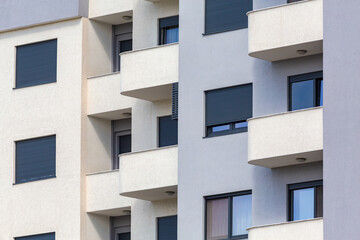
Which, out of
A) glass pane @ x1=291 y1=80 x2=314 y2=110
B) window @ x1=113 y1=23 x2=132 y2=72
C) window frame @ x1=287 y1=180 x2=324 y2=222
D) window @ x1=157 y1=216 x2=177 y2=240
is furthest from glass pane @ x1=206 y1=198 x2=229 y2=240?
window @ x1=113 y1=23 x2=132 y2=72

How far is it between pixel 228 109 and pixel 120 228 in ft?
22.4

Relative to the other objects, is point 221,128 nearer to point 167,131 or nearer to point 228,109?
point 228,109

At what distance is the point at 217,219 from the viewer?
4947 centimetres

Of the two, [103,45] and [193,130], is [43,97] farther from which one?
[193,130]

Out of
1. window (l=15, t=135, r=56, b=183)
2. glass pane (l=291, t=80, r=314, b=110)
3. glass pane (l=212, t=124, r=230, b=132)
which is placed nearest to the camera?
glass pane (l=291, t=80, r=314, b=110)

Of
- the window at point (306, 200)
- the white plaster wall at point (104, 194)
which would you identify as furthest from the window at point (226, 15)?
the white plaster wall at point (104, 194)

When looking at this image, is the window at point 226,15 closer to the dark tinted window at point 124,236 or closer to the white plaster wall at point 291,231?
the white plaster wall at point 291,231

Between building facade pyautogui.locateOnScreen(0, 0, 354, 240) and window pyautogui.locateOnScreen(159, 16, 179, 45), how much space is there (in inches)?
1.9

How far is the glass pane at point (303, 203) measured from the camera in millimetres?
47906

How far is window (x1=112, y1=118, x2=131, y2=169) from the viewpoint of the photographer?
54.9m

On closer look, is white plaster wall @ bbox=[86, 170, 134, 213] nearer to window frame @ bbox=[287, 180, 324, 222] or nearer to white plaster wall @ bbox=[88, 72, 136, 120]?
white plaster wall @ bbox=[88, 72, 136, 120]

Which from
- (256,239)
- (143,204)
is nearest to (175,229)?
(143,204)

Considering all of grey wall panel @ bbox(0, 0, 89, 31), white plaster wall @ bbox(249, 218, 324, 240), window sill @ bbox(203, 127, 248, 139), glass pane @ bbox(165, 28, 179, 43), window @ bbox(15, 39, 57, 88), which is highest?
grey wall panel @ bbox(0, 0, 89, 31)

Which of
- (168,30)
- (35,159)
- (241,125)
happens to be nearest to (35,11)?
(168,30)
